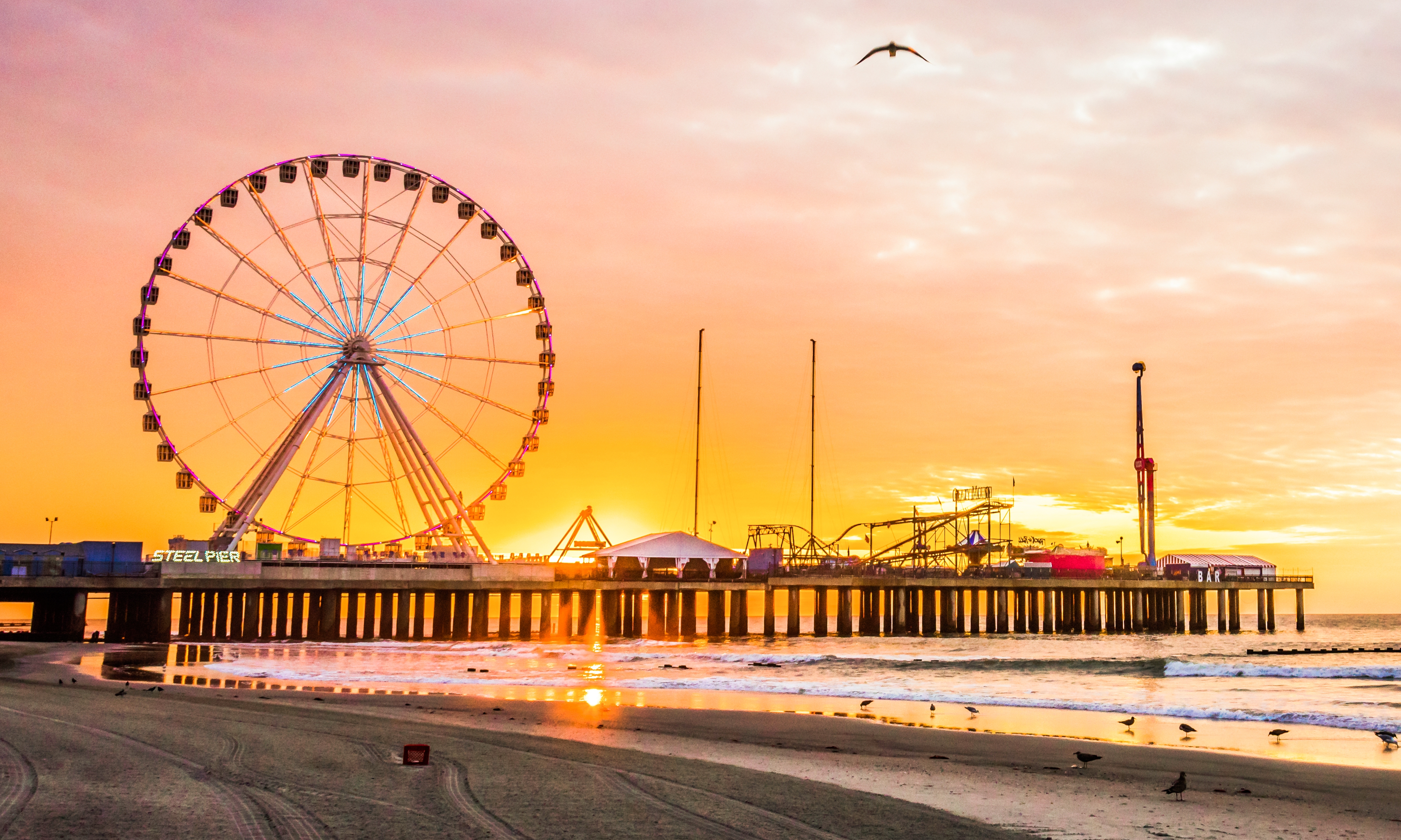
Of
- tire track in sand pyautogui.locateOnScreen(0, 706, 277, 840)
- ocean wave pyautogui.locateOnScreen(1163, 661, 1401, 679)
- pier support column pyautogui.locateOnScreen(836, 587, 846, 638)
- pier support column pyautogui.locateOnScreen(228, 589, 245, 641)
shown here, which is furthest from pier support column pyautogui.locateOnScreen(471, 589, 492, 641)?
tire track in sand pyautogui.locateOnScreen(0, 706, 277, 840)

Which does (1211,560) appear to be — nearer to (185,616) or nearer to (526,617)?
(526,617)

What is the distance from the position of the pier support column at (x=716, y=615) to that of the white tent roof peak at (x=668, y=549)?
284cm

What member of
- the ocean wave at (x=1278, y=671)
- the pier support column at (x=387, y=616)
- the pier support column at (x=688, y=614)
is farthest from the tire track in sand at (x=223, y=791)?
the pier support column at (x=688, y=614)

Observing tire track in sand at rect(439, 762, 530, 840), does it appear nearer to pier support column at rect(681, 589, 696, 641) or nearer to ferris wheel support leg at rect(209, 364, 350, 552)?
ferris wheel support leg at rect(209, 364, 350, 552)

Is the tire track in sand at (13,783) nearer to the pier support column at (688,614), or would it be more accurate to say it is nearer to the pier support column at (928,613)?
the pier support column at (688,614)

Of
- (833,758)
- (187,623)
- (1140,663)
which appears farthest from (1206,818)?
(187,623)

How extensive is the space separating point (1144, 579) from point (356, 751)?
80.8m

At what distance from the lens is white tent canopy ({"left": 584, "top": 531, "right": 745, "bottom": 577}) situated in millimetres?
65812

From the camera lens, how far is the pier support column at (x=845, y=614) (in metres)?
67.4

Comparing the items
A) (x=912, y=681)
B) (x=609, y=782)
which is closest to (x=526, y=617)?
(x=912, y=681)

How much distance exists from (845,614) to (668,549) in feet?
37.5

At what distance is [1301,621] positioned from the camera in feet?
304

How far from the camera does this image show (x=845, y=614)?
223 feet

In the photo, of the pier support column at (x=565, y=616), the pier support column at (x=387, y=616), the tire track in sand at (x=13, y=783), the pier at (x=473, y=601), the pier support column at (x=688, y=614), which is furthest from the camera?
the pier support column at (x=688, y=614)
